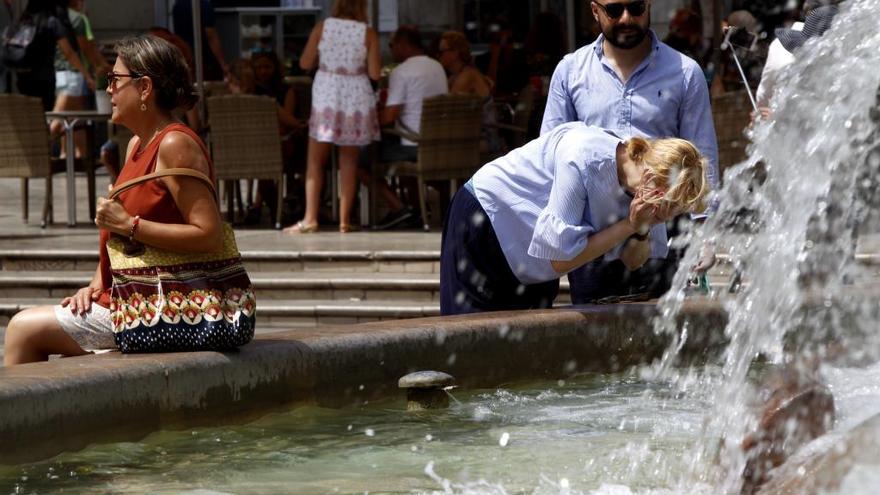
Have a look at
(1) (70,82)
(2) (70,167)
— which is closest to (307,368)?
(2) (70,167)

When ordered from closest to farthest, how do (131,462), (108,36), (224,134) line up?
(131,462), (224,134), (108,36)

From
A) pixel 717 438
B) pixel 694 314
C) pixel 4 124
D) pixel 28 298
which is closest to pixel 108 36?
pixel 4 124

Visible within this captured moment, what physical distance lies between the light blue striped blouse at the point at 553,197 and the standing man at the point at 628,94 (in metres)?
0.31

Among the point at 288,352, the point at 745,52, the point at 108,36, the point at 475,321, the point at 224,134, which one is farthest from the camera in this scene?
the point at 108,36

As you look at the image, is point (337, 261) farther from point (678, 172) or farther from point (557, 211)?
point (678, 172)

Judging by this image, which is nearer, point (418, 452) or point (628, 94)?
point (418, 452)

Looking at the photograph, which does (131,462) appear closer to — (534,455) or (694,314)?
(534,455)

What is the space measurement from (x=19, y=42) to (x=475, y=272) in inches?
426

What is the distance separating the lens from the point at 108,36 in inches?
955

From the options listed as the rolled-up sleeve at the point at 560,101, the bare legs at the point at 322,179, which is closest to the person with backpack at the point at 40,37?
the bare legs at the point at 322,179

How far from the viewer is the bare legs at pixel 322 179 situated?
1259cm

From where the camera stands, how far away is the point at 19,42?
15828mm

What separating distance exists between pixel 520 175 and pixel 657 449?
3.87ft

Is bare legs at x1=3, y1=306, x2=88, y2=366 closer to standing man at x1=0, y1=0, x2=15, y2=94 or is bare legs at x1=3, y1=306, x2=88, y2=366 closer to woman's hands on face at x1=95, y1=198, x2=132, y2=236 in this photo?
woman's hands on face at x1=95, y1=198, x2=132, y2=236
